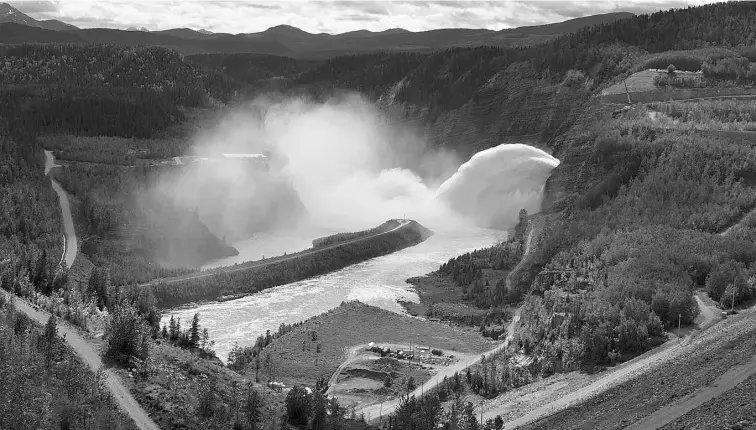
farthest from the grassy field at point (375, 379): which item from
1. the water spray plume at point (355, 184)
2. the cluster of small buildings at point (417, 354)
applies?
the water spray plume at point (355, 184)

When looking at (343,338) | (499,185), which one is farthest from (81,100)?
(343,338)

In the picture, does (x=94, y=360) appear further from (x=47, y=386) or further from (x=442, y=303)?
(x=442, y=303)

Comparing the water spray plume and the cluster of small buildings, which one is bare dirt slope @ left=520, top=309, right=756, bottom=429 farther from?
the water spray plume

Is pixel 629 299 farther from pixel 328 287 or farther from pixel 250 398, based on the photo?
pixel 328 287

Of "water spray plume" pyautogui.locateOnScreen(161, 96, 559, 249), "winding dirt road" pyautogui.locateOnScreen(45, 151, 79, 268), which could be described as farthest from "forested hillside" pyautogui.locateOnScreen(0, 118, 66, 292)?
"water spray plume" pyautogui.locateOnScreen(161, 96, 559, 249)

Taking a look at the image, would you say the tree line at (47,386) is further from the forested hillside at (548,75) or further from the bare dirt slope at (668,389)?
the forested hillside at (548,75)

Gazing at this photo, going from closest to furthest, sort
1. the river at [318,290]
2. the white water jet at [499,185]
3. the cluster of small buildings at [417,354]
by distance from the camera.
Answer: the cluster of small buildings at [417,354] → the river at [318,290] → the white water jet at [499,185]
